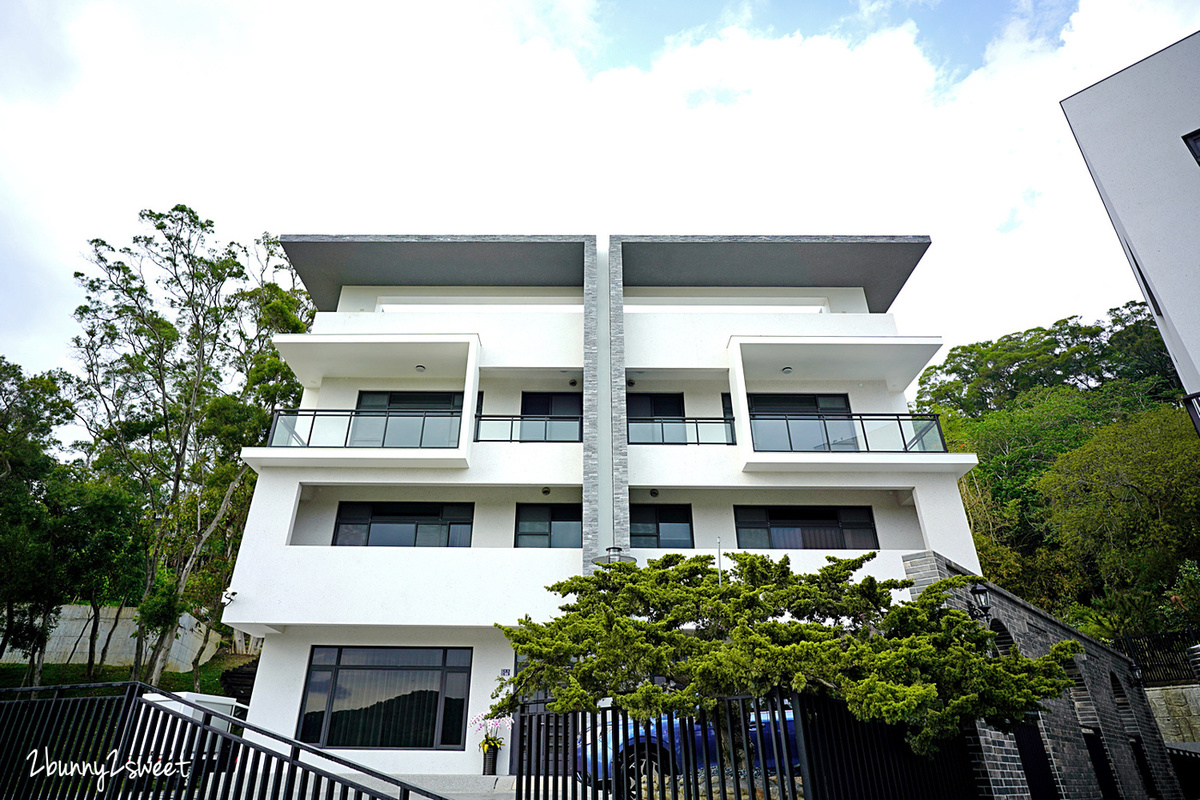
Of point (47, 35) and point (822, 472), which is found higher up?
point (47, 35)

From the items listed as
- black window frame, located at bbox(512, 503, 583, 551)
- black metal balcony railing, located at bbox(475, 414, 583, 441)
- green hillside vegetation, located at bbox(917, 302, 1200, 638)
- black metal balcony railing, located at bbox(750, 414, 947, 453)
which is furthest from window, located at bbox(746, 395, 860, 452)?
green hillside vegetation, located at bbox(917, 302, 1200, 638)

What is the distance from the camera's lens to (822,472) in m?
14.5

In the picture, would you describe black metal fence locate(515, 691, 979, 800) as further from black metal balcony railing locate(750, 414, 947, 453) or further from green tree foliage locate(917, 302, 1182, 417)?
green tree foliage locate(917, 302, 1182, 417)

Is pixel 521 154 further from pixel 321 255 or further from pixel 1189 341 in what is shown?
pixel 1189 341

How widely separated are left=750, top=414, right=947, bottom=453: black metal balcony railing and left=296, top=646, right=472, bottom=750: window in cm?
785

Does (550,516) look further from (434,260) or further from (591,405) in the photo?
(434,260)

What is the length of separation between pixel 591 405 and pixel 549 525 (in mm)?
2879

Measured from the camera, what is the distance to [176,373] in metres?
20.1

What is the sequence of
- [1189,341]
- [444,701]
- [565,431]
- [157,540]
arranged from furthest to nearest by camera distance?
[157,540] → [565,431] → [444,701] → [1189,341]

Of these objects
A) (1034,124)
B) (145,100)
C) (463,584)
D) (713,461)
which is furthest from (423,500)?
(1034,124)

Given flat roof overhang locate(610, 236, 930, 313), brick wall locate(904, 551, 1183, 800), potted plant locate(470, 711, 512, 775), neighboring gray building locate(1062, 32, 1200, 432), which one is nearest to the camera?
brick wall locate(904, 551, 1183, 800)

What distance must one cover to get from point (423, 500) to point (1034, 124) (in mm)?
16313

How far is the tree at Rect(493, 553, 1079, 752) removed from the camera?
18.0 feet

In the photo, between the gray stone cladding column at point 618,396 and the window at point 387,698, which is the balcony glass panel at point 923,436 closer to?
the gray stone cladding column at point 618,396
